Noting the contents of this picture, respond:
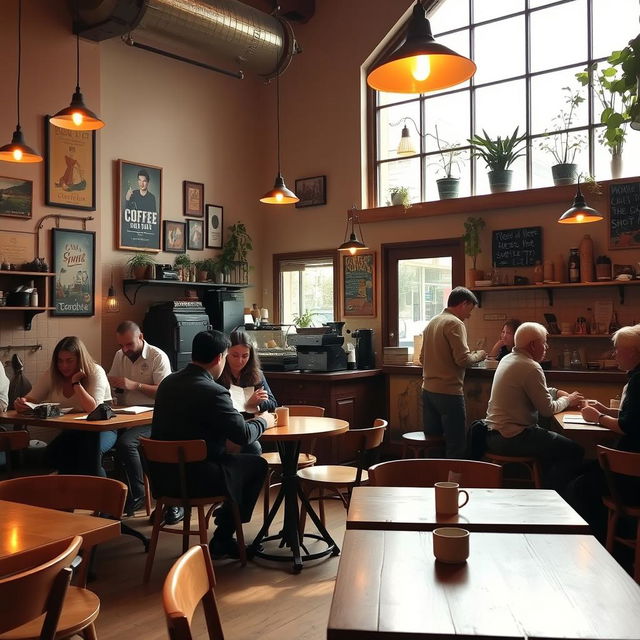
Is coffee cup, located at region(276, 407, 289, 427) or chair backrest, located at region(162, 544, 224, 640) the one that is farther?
coffee cup, located at region(276, 407, 289, 427)

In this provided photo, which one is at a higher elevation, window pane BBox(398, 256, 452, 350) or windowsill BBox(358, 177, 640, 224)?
windowsill BBox(358, 177, 640, 224)

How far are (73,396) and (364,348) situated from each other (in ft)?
11.1

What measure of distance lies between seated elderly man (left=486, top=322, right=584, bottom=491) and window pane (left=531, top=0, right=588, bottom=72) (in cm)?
334

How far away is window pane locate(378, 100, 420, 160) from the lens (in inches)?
309

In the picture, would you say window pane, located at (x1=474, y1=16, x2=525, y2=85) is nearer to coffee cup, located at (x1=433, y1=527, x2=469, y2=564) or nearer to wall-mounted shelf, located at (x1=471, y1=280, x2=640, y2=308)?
wall-mounted shelf, located at (x1=471, y1=280, x2=640, y2=308)

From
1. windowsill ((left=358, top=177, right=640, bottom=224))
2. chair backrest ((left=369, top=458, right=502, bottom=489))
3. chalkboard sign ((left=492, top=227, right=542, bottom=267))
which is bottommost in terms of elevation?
chair backrest ((left=369, top=458, right=502, bottom=489))

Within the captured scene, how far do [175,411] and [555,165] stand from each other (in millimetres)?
4382

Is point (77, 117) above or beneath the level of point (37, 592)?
above

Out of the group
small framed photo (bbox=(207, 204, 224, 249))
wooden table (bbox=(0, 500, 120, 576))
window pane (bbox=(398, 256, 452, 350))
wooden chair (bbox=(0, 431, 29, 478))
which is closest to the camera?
wooden table (bbox=(0, 500, 120, 576))

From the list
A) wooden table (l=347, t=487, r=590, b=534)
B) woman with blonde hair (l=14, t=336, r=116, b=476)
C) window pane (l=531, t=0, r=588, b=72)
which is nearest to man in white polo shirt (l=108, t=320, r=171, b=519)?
woman with blonde hair (l=14, t=336, r=116, b=476)

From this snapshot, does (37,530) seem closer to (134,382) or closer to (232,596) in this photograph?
(232,596)

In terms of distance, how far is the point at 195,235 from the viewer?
7996 mm

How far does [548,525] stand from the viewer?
2266mm

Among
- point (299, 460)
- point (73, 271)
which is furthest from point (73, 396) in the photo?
point (73, 271)
